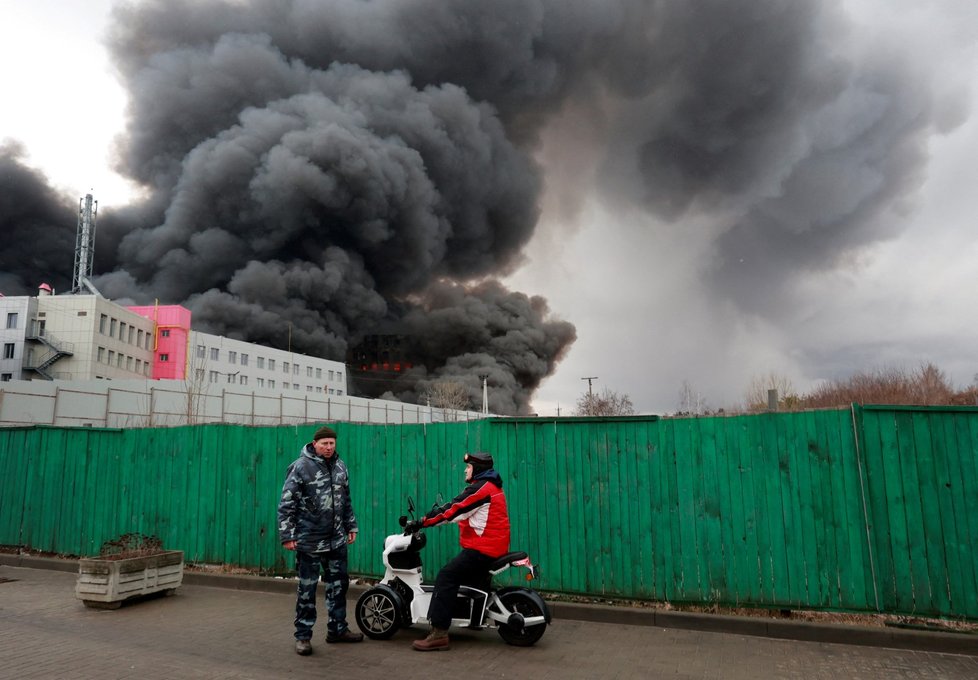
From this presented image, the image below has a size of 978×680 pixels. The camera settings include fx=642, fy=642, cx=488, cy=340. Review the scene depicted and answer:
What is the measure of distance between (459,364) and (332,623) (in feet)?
234

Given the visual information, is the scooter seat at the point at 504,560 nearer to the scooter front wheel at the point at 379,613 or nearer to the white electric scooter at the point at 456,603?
the white electric scooter at the point at 456,603

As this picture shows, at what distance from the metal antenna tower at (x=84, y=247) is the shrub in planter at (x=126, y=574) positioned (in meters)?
69.5

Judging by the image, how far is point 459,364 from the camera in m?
76.9

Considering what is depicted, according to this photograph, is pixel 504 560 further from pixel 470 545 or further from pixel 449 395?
pixel 449 395

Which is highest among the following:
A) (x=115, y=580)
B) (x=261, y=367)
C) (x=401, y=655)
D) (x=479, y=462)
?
(x=261, y=367)

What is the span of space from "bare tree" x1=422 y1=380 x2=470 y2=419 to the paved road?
54.8 metres

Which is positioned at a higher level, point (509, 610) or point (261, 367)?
point (261, 367)

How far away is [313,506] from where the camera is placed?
5492 millimetres

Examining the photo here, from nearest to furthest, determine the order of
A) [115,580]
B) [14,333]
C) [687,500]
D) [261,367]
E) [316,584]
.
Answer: [316,584], [687,500], [115,580], [14,333], [261,367]

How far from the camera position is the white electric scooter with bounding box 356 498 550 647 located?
540 cm

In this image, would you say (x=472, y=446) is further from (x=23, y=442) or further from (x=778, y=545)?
(x=23, y=442)

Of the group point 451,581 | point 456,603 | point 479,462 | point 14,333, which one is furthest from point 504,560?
point 14,333

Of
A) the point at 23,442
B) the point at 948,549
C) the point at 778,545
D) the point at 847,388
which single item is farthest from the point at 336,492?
the point at 847,388

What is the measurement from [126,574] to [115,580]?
15 centimetres
